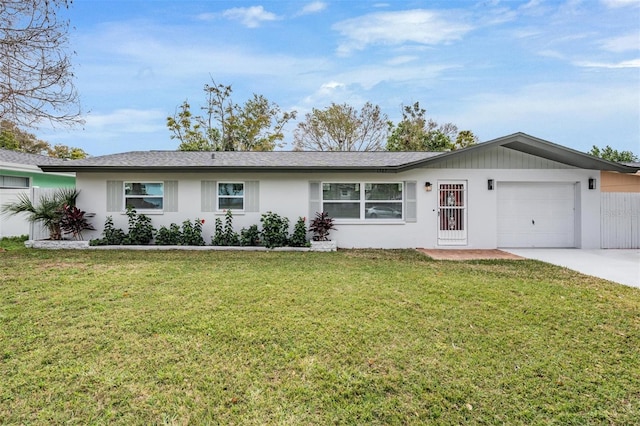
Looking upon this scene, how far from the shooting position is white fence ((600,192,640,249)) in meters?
9.65

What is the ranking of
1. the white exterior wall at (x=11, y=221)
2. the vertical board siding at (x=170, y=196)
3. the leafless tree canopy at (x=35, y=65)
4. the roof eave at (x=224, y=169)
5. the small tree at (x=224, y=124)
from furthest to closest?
the small tree at (x=224, y=124), the white exterior wall at (x=11, y=221), the vertical board siding at (x=170, y=196), the roof eave at (x=224, y=169), the leafless tree canopy at (x=35, y=65)

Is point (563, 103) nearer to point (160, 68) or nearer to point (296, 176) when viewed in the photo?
point (296, 176)

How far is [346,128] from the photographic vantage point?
→ 23906 millimetres

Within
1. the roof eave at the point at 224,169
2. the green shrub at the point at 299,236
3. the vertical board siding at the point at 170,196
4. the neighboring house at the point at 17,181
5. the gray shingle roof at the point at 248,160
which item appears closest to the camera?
the roof eave at the point at 224,169

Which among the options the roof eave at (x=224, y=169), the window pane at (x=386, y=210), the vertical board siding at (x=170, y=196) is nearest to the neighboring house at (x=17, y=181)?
the roof eave at (x=224, y=169)

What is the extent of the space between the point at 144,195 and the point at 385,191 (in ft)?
25.5

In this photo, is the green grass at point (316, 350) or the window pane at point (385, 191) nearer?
the green grass at point (316, 350)

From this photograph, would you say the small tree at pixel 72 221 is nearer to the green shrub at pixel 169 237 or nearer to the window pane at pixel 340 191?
the green shrub at pixel 169 237

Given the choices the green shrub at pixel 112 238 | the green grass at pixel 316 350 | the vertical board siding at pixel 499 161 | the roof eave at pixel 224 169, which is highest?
the vertical board siding at pixel 499 161

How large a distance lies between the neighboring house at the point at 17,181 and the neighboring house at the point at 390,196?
403cm

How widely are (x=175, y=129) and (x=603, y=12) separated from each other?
2489 centimetres

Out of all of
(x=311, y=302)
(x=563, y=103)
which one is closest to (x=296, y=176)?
(x=311, y=302)

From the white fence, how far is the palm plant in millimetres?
16598

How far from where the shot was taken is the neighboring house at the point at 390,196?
9.62 meters
